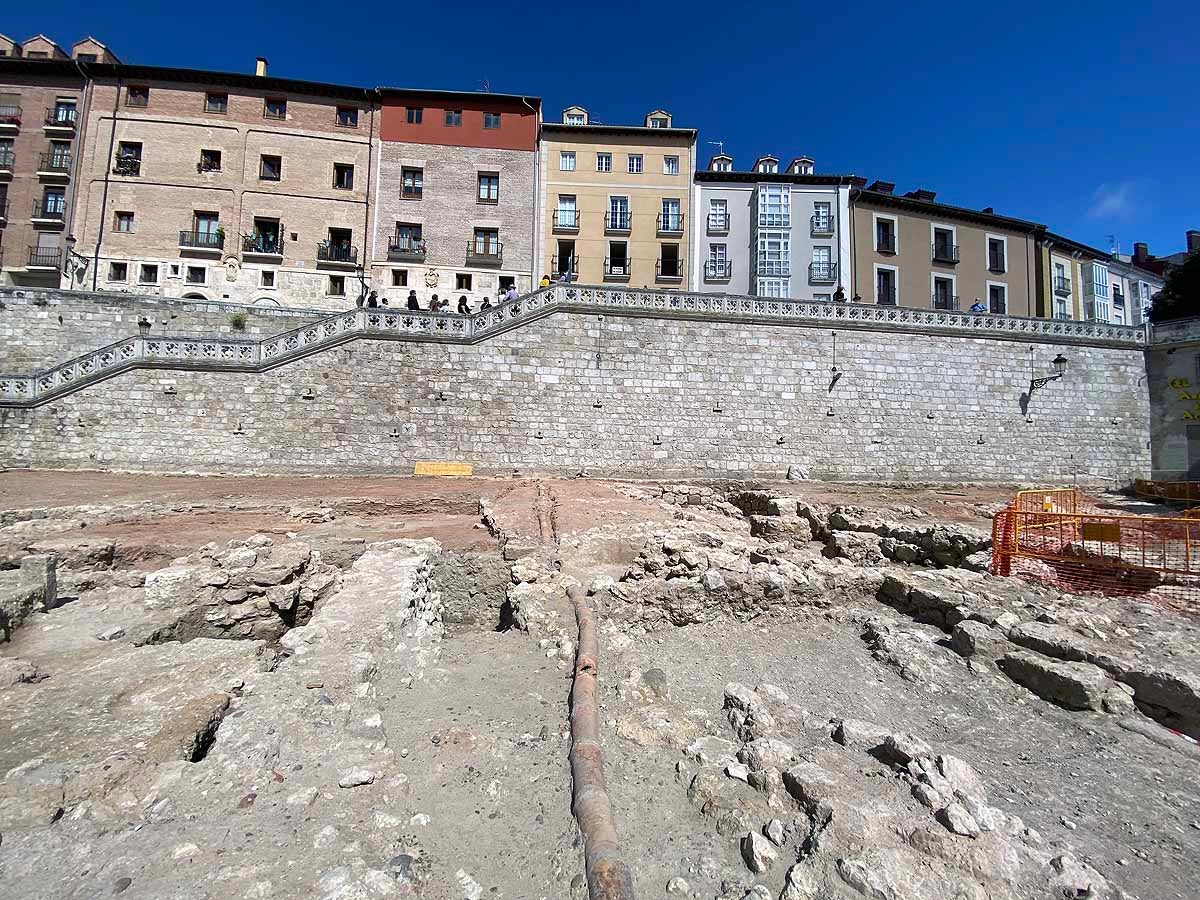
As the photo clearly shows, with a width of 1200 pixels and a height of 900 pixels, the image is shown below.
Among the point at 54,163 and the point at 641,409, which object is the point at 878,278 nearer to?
the point at 641,409

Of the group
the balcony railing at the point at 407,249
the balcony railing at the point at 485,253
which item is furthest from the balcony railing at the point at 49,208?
the balcony railing at the point at 485,253

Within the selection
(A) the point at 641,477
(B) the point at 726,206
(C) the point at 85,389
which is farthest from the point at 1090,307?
(C) the point at 85,389

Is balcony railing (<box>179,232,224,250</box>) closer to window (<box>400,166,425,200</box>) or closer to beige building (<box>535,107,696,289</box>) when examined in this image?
window (<box>400,166,425,200</box>)

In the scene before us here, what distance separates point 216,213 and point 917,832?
33.9 metres

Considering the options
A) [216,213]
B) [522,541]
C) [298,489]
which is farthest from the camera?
[216,213]

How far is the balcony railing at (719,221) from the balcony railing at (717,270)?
177cm

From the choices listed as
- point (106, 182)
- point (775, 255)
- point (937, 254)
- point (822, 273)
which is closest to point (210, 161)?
point (106, 182)

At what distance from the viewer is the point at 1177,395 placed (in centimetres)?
2100

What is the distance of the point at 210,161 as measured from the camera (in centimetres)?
2694

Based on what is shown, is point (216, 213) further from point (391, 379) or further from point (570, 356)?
point (570, 356)

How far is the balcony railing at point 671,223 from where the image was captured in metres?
29.8

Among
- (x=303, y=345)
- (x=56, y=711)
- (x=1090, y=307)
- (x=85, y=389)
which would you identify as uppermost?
(x=1090, y=307)

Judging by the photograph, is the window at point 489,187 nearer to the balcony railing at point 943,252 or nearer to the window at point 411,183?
the window at point 411,183

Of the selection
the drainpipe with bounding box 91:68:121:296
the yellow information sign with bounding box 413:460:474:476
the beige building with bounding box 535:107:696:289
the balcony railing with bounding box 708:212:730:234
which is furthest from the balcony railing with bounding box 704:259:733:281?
the drainpipe with bounding box 91:68:121:296
